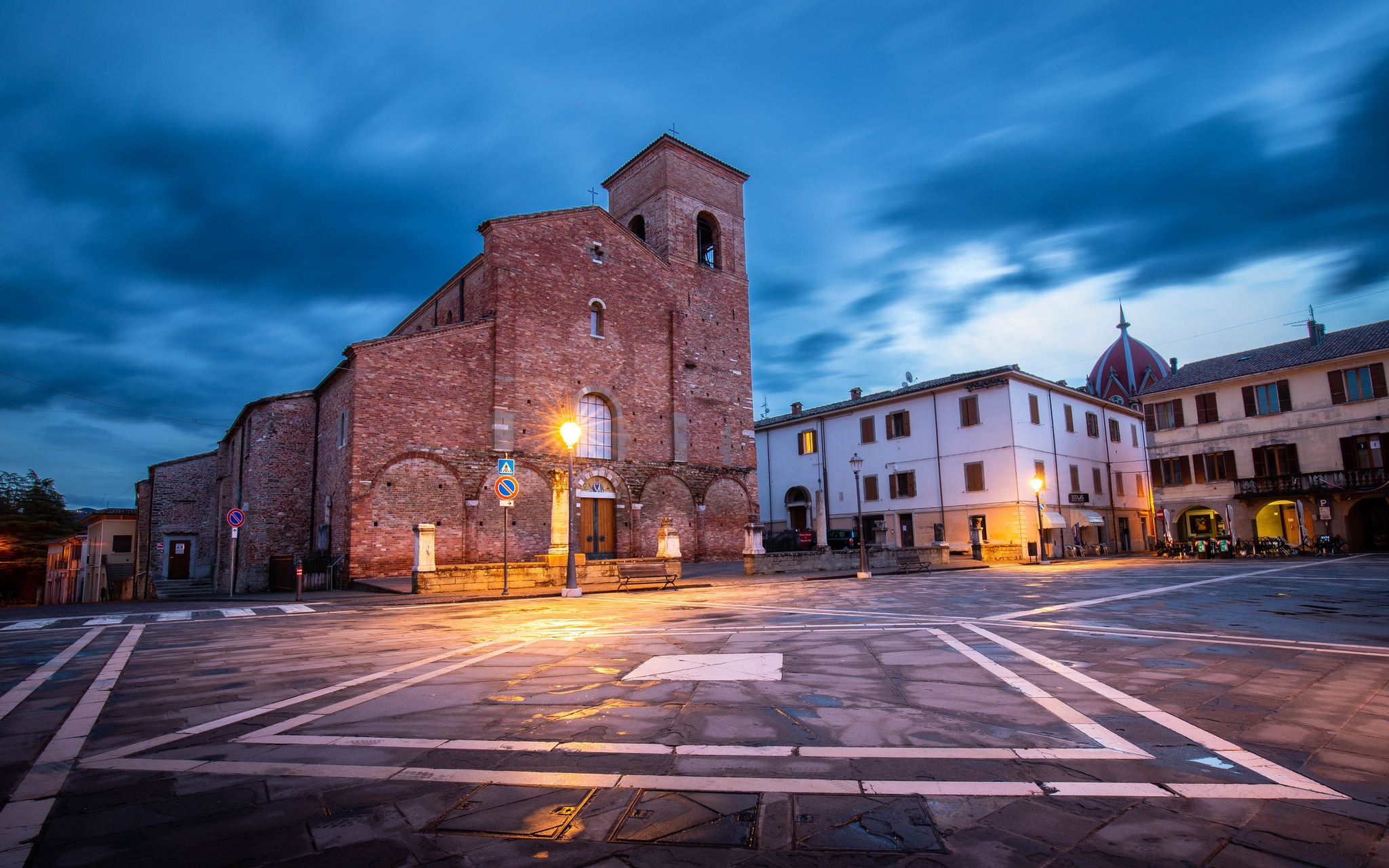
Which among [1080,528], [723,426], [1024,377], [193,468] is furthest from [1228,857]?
[193,468]

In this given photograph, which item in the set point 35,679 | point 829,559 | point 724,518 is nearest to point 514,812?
point 35,679

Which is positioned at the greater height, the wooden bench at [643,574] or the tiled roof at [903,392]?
the tiled roof at [903,392]

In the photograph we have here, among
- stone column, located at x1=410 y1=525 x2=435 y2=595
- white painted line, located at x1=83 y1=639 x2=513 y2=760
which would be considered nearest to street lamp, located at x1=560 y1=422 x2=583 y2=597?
stone column, located at x1=410 y1=525 x2=435 y2=595

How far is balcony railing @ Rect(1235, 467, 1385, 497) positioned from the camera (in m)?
29.0

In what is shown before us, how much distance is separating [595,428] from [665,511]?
431 cm

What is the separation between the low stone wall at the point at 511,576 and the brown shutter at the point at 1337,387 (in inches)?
1241

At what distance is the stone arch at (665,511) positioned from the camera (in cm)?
2647

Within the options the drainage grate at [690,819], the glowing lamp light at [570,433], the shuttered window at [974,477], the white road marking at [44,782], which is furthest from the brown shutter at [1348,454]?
the white road marking at [44,782]

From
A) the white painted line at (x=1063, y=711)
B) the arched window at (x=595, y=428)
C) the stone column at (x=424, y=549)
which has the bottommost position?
the white painted line at (x=1063, y=711)

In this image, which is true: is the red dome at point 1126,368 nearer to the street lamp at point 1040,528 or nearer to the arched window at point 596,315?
the street lamp at point 1040,528

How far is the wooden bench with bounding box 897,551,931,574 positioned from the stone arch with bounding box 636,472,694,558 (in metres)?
8.64

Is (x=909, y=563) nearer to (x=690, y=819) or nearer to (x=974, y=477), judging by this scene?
(x=974, y=477)

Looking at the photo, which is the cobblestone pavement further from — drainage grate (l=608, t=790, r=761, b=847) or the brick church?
the brick church

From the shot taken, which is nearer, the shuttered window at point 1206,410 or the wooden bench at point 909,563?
the wooden bench at point 909,563
